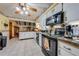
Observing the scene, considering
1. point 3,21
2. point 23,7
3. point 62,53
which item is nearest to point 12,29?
point 3,21

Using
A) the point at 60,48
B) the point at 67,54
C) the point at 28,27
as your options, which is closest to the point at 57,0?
the point at 28,27

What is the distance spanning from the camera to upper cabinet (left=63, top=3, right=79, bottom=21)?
6.23ft

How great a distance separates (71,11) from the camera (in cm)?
211

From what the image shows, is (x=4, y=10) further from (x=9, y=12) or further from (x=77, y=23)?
(x=77, y=23)

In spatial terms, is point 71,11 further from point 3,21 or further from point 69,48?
point 3,21

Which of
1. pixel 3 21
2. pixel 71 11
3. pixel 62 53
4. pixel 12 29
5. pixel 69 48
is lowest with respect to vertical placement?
pixel 62 53

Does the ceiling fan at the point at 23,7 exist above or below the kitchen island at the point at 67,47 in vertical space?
above

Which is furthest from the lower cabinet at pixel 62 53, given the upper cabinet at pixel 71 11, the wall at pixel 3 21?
the wall at pixel 3 21

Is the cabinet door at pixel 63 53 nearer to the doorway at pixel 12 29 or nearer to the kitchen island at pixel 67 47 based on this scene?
the kitchen island at pixel 67 47

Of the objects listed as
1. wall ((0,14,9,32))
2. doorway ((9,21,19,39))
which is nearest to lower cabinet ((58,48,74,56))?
doorway ((9,21,19,39))

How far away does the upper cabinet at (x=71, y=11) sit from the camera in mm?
1898

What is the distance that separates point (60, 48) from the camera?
5.91ft

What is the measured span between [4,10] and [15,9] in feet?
0.66

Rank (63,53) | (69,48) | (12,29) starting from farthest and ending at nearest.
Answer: (12,29)
(63,53)
(69,48)
